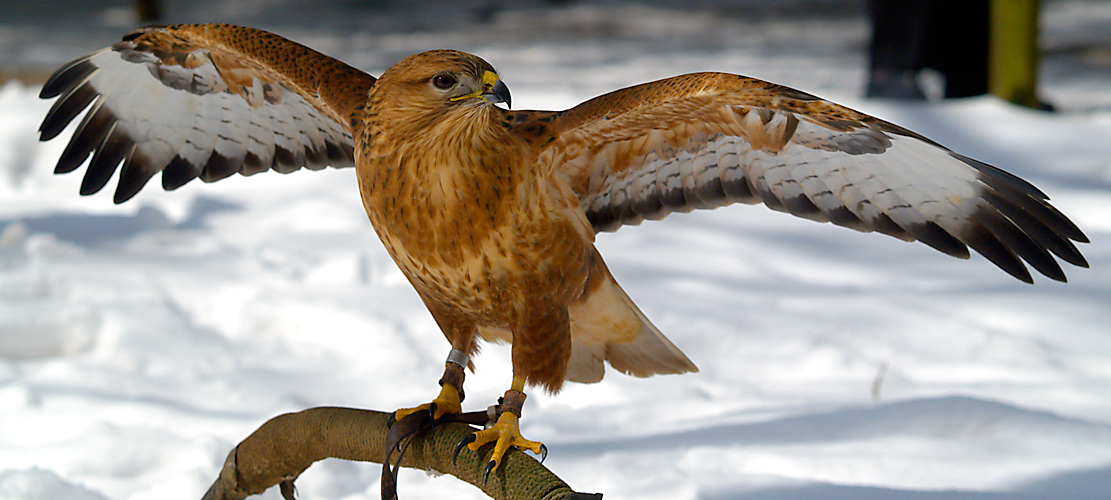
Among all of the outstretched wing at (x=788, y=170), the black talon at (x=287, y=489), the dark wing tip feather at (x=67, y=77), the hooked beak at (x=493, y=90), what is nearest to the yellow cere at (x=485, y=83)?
the hooked beak at (x=493, y=90)

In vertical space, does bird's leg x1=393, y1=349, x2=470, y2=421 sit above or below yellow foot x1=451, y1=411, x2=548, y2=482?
above

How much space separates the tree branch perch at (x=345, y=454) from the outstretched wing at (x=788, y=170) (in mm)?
522

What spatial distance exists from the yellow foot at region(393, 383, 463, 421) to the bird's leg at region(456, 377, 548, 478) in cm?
10

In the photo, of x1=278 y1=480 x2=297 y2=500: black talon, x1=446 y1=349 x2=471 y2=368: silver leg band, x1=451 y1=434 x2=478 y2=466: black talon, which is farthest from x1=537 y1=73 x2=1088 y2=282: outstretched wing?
→ x1=278 y1=480 x2=297 y2=500: black talon

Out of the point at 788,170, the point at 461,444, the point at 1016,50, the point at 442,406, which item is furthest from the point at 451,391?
the point at 1016,50

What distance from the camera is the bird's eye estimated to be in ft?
4.50

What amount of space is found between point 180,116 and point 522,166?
3.18ft

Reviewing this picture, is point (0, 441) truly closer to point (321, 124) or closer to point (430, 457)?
point (321, 124)

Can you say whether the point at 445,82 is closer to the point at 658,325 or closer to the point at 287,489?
the point at 287,489

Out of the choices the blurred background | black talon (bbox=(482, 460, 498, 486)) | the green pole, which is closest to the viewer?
black talon (bbox=(482, 460, 498, 486))

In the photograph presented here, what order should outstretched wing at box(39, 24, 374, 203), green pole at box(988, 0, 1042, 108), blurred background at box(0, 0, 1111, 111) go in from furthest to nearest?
blurred background at box(0, 0, 1111, 111) < green pole at box(988, 0, 1042, 108) < outstretched wing at box(39, 24, 374, 203)

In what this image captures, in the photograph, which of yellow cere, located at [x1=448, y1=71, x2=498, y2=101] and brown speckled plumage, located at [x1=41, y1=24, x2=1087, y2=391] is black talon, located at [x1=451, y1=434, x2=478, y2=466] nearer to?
brown speckled plumage, located at [x1=41, y1=24, x2=1087, y2=391]

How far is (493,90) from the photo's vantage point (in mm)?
1363

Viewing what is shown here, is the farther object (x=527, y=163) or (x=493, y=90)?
(x=527, y=163)
